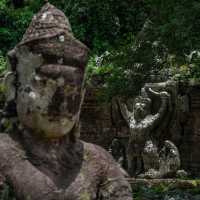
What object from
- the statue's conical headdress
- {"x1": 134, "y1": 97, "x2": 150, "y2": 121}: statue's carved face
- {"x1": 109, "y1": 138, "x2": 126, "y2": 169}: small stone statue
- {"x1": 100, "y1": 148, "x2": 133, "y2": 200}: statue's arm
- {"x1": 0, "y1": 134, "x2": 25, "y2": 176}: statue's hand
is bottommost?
{"x1": 109, "y1": 138, "x2": 126, "y2": 169}: small stone statue

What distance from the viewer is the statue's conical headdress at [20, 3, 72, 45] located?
4.76 metres

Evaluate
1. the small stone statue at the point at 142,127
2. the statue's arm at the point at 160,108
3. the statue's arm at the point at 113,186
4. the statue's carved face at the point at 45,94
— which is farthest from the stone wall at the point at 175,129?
the statue's carved face at the point at 45,94

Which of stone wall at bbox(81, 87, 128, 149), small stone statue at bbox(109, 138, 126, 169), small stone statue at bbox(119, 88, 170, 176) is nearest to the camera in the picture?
small stone statue at bbox(119, 88, 170, 176)

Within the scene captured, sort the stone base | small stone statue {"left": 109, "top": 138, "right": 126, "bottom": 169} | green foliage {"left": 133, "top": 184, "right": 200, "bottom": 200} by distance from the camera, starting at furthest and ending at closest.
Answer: small stone statue {"left": 109, "top": 138, "right": 126, "bottom": 169} < the stone base < green foliage {"left": 133, "top": 184, "right": 200, "bottom": 200}

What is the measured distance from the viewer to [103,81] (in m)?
17.3

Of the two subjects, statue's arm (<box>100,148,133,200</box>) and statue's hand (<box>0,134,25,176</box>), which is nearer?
statue's hand (<box>0,134,25,176</box>)

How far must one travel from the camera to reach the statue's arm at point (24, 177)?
458cm

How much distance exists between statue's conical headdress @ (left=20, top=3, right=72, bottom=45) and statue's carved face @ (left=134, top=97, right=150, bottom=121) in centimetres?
1118

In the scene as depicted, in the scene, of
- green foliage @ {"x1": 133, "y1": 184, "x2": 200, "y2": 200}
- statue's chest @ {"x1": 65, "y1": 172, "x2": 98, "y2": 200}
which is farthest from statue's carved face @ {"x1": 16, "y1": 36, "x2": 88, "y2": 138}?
green foliage @ {"x1": 133, "y1": 184, "x2": 200, "y2": 200}

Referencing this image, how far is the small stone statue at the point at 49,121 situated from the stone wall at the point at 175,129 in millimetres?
11006

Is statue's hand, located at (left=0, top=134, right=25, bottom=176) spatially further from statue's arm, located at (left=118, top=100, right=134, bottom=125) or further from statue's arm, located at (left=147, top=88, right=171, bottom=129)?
statue's arm, located at (left=118, top=100, right=134, bottom=125)

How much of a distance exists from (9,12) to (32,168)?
67.8 feet

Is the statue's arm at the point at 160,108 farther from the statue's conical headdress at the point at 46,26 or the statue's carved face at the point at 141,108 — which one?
the statue's conical headdress at the point at 46,26

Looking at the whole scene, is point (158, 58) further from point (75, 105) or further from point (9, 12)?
point (9, 12)
